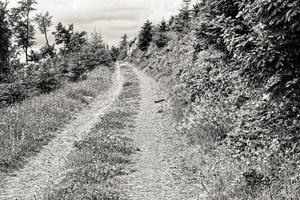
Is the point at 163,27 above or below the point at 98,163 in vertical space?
above

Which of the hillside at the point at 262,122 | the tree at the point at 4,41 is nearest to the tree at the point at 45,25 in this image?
the tree at the point at 4,41

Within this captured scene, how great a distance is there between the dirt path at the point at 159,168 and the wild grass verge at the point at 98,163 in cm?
40

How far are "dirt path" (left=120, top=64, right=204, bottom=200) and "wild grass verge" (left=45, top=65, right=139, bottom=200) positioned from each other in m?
0.40

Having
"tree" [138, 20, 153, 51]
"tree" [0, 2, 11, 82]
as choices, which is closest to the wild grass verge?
"tree" [0, 2, 11, 82]

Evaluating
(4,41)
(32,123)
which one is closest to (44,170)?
(32,123)

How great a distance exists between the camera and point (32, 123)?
1448cm

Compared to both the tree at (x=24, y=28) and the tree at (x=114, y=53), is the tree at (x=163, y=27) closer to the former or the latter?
the tree at (x=24, y=28)

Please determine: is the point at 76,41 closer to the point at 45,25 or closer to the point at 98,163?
the point at 45,25

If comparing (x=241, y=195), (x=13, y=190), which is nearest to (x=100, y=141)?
(x=13, y=190)

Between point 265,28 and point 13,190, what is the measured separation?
286 inches

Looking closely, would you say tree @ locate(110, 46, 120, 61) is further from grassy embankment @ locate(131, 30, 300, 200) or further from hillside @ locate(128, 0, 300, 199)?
hillside @ locate(128, 0, 300, 199)

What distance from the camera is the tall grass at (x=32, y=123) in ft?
36.5

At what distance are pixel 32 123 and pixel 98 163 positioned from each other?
591 cm

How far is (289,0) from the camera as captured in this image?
19.3 ft
